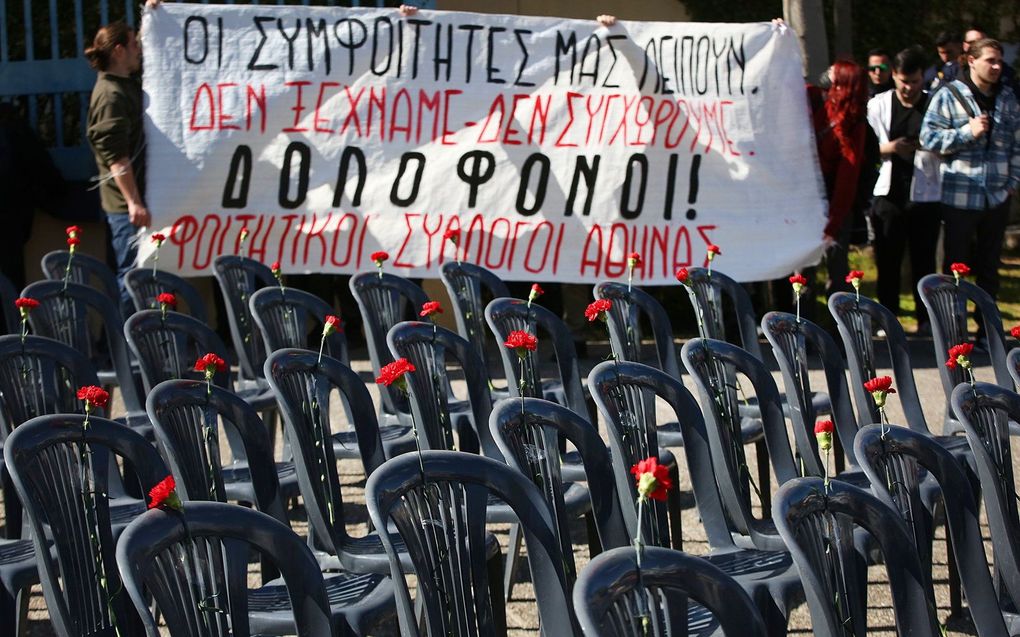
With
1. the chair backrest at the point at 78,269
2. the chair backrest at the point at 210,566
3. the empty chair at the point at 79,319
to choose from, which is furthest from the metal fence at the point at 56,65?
the chair backrest at the point at 210,566

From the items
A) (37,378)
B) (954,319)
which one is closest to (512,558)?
(37,378)

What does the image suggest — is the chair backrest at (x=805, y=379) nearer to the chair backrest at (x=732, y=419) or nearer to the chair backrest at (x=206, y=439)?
the chair backrest at (x=732, y=419)

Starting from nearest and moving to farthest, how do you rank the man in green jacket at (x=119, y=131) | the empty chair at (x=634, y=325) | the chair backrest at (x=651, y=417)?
the chair backrest at (x=651, y=417)
the empty chair at (x=634, y=325)
the man in green jacket at (x=119, y=131)

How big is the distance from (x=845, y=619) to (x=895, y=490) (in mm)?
565

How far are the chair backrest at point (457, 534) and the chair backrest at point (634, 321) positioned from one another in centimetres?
206

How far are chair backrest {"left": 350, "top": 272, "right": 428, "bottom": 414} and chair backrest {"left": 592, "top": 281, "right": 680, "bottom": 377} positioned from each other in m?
0.77

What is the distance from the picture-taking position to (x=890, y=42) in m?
11.4

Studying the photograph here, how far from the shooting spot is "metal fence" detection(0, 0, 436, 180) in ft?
27.1

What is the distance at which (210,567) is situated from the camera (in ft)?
8.71

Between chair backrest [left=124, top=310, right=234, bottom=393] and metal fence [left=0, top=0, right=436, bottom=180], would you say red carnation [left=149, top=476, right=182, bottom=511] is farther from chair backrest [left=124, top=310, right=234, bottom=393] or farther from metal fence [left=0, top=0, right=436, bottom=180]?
metal fence [left=0, top=0, right=436, bottom=180]

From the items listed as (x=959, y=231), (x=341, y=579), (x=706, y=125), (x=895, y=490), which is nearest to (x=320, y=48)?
(x=706, y=125)

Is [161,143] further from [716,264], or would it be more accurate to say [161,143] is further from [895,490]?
[895,490]

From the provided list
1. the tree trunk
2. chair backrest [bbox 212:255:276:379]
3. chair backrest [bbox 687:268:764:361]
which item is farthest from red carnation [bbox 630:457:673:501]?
the tree trunk

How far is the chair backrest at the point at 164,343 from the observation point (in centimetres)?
468
